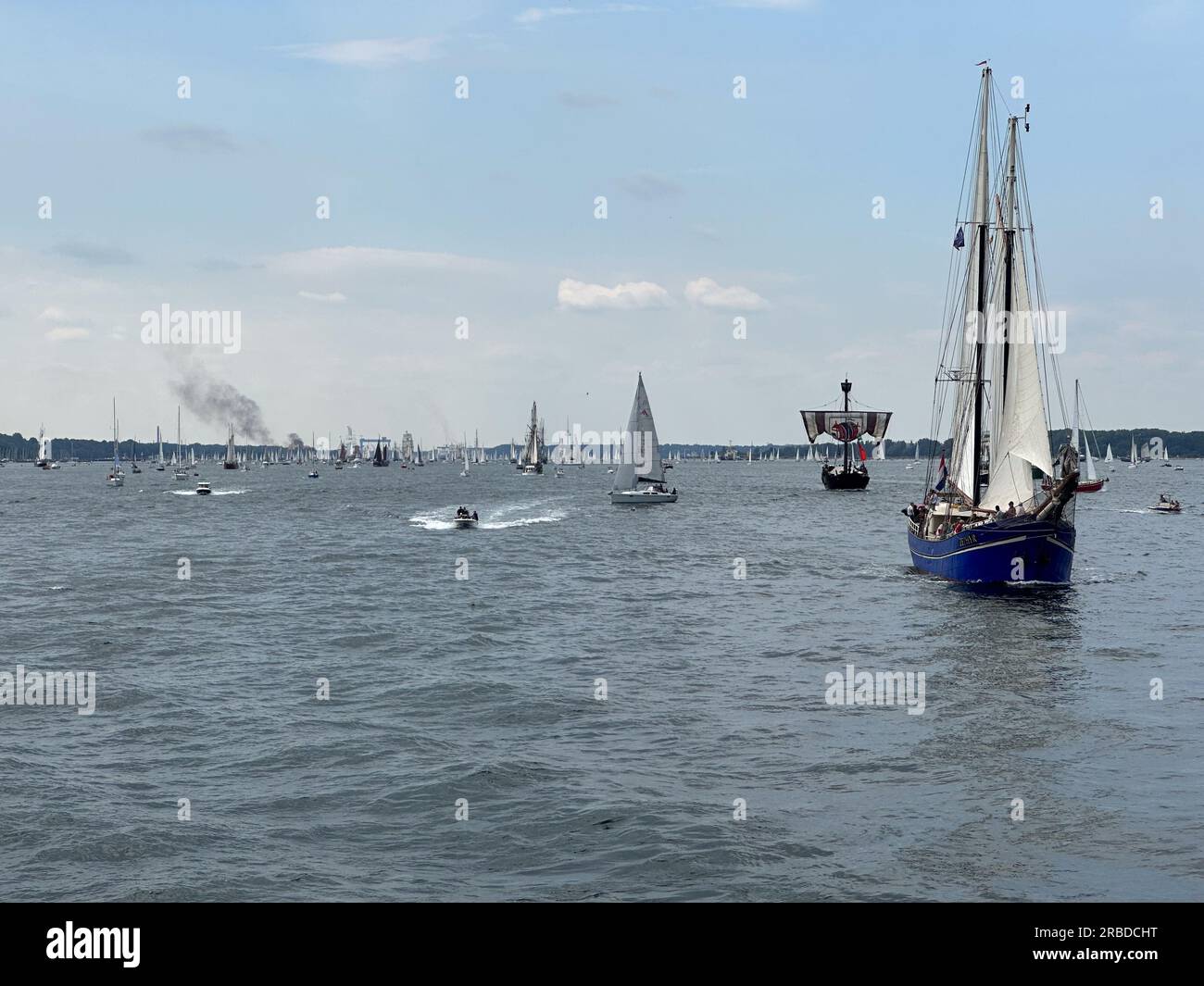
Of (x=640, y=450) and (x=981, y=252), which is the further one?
(x=640, y=450)

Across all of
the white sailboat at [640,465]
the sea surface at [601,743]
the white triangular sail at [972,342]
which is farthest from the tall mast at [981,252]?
the white sailboat at [640,465]

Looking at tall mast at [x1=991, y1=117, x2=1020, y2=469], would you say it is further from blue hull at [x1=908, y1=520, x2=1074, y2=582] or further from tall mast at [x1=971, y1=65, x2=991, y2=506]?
blue hull at [x1=908, y1=520, x2=1074, y2=582]

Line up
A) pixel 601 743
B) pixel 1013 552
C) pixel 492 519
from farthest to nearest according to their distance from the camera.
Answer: pixel 492 519, pixel 1013 552, pixel 601 743

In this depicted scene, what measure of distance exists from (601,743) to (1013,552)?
33727 mm

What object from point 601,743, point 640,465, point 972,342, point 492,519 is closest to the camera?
point 601,743

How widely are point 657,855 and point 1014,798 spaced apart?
25.7 ft

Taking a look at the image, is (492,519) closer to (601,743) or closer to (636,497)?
(636,497)

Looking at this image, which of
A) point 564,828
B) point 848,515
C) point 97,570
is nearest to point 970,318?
point 564,828

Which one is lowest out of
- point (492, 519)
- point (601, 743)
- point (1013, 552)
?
point (601, 743)

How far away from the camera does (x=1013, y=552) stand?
54.5m

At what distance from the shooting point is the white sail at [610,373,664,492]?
413 feet

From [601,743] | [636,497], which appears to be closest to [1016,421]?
Result: [601,743]

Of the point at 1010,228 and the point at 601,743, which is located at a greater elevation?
the point at 1010,228
